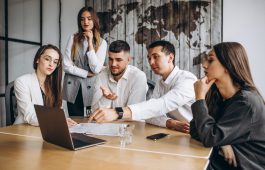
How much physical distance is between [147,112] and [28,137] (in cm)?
74

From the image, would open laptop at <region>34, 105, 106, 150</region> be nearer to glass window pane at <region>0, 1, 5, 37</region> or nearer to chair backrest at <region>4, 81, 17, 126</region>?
chair backrest at <region>4, 81, 17, 126</region>

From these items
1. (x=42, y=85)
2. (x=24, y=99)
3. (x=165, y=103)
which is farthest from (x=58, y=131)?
(x=42, y=85)

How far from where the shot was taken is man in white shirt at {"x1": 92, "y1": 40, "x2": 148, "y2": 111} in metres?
2.59

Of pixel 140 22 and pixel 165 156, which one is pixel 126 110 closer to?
pixel 165 156

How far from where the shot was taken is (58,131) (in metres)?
1.37

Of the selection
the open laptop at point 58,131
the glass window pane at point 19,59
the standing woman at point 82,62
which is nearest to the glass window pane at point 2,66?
the glass window pane at point 19,59

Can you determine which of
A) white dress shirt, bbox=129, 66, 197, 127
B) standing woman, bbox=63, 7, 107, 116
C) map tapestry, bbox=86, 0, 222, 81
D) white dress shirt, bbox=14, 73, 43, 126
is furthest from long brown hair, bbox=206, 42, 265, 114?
map tapestry, bbox=86, 0, 222, 81

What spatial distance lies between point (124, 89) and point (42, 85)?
2.29 ft

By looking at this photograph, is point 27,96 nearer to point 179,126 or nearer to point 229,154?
point 179,126

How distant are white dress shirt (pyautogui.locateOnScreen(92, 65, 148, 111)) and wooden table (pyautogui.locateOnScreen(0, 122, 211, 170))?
0.94 metres

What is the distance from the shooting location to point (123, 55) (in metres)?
2.75

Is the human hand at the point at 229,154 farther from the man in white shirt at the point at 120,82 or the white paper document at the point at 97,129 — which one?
the man in white shirt at the point at 120,82

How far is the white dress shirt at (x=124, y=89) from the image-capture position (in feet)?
8.48

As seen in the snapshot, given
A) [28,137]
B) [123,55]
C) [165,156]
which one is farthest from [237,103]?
[123,55]
